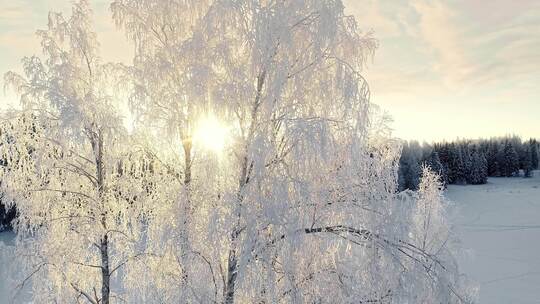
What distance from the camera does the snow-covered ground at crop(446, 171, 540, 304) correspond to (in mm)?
23828

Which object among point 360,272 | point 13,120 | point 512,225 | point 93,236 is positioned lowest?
point 512,225

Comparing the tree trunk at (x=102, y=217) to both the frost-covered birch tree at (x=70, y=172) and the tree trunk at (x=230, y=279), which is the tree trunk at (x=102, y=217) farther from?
the tree trunk at (x=230, y=279)

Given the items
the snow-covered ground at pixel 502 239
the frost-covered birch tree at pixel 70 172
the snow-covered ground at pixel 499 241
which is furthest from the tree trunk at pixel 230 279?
the snow-covered ground at pixel 502 239

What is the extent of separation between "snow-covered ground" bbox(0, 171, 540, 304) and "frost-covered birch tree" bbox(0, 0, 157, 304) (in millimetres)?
1200

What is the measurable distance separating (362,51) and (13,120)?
6.30 meters

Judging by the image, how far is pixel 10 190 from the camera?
841 cm

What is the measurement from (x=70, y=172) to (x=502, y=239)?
36709 millimetres

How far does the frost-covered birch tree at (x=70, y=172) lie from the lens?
805 cm

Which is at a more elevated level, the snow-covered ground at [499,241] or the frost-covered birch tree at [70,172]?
the frost-covered birch tree at [70,172]

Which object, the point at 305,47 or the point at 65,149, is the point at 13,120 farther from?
the point at 305,47

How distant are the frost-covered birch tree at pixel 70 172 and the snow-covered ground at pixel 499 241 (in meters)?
1.20

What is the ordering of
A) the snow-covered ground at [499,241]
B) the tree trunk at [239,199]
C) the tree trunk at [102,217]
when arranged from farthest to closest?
1. the snow-covered ground at [499,241]
2. the tree trunk at [102,217]
3. the tree trunk at [239,199]

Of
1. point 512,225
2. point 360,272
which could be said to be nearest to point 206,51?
point 360,272

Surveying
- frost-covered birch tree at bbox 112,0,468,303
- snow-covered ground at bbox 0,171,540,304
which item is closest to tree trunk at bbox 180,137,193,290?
frost-covered birch tree at bbox 112,0,468,303
